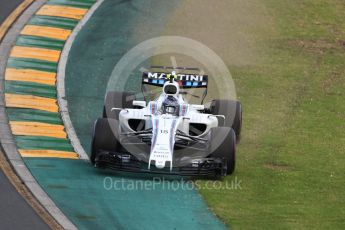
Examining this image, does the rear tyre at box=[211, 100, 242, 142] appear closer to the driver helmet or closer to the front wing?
the driver helmet

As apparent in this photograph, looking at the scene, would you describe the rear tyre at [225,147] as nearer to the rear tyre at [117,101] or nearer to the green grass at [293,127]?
the green grass at [293,127]

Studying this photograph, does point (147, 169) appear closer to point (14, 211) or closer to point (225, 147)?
point (225, 147)

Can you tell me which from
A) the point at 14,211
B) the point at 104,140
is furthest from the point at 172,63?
the point at 14,211

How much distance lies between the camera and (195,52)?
33.2 metres

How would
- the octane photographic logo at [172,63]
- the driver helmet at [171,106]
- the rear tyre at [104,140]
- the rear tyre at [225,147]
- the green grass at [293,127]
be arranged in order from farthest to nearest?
the octane photographic logo at [172,63], the driver helmet at [171,106], the rear tyre at [104,140], the rear tyre at [225,147], the green grass at [293,127]

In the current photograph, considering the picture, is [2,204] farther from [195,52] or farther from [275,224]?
[195,52]

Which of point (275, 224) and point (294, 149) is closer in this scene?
point (275, 224)

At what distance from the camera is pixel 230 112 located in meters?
24.5

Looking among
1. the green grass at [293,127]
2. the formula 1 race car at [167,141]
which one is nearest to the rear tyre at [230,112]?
the green grass at [293,127]

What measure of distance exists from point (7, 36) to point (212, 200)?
13.7 metres

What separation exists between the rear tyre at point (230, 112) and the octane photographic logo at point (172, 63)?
11.2ft

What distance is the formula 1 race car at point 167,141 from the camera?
21938 mm

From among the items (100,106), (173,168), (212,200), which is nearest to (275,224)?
(212,200)

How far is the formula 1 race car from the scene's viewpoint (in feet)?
72.0
